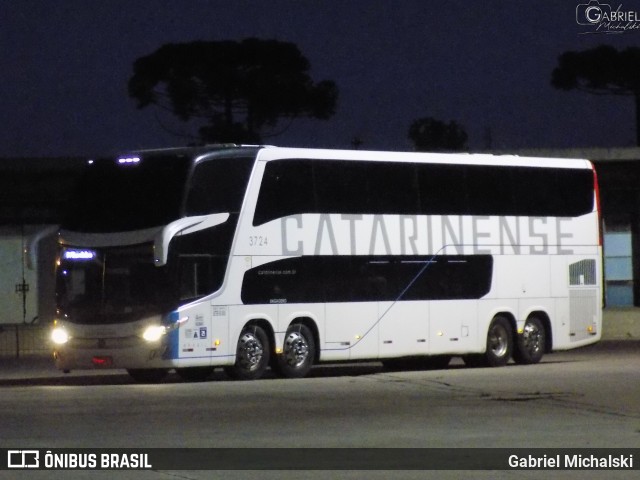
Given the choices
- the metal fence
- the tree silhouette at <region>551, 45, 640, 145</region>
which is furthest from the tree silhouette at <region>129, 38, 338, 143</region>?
the metal fence

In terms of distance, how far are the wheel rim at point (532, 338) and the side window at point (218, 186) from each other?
8.06 metres

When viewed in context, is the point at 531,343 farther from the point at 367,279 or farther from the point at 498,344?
the point at 367,279

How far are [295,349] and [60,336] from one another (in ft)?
13.7

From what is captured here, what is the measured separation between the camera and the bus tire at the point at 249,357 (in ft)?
83.8

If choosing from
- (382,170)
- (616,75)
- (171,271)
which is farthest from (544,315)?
(616,75)

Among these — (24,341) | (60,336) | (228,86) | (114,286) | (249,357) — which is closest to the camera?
(114,286)

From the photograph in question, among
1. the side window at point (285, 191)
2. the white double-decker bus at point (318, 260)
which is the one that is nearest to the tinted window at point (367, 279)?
the white double-decker bus at point (318, 260)

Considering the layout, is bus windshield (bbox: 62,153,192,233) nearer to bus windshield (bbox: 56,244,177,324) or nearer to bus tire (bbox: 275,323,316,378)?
bus windshield (bbox: 56,244,177,324)

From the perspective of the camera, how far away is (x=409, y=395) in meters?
21.4

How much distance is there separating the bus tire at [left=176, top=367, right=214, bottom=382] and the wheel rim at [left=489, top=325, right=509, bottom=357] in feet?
20.4

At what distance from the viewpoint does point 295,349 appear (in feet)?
86.3

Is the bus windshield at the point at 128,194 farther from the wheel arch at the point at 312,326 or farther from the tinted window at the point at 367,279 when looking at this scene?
the wheel arch at the point at 312,326

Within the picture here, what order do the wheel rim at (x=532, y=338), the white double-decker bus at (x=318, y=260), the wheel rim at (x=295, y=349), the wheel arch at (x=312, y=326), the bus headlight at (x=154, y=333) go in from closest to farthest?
the bus headlight at (x=154, y=333) → the white double-decker bus at (x=318, y=260) → the wheel rim at (x=295, y=349) → the wheel arch at (x=312, y=326) → the wheel rim at (x=532, y=338)

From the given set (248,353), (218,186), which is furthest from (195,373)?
(218,186)
